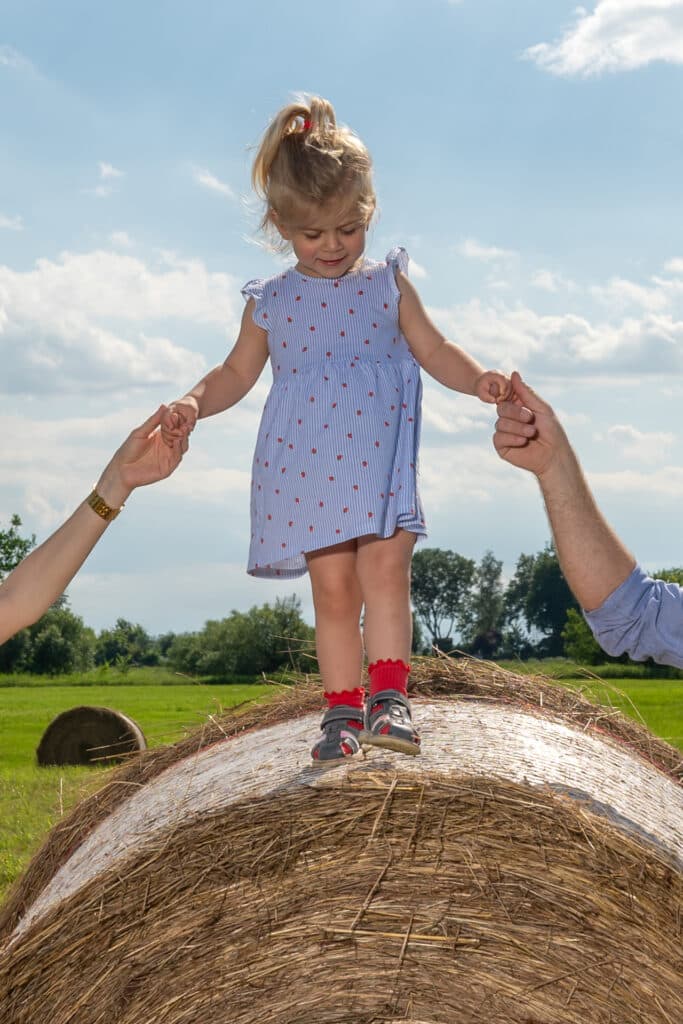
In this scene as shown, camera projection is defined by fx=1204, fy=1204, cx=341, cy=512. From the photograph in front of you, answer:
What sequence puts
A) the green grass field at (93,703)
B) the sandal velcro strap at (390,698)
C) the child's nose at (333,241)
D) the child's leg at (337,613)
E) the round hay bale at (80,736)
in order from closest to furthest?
the sandal velcro strap at (390,698), the child's nose at (333,241), the child's leg at (337,613), the green grass field at (93,703), the round hay bale at (80,736)

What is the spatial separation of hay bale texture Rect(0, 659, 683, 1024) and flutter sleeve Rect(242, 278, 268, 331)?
132 centimetres

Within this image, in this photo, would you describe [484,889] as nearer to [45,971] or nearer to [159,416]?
[45,971]

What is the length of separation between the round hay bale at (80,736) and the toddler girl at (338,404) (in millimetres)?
7268

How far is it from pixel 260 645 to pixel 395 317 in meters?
20.0

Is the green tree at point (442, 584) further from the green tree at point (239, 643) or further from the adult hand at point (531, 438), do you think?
the adult hand at point (531, 438)

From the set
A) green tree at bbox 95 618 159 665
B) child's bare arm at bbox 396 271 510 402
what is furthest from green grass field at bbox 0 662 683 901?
green tree at bbox 95 618 159 665

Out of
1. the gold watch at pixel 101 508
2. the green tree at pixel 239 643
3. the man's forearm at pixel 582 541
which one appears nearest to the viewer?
the man's forearm at pixel 582 541

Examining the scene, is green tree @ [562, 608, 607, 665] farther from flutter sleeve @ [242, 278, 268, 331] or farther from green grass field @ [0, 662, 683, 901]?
flutter sleeve @ [242, 278, 268, 331]

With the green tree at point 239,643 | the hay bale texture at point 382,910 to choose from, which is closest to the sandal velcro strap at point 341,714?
the hay bale texture at point 382,910

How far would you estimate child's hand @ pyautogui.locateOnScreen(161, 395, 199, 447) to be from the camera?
9.94ft

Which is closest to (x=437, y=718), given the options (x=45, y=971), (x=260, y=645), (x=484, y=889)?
(x=484, y=889)

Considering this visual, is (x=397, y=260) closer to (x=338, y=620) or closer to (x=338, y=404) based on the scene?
(x=338, y=404)

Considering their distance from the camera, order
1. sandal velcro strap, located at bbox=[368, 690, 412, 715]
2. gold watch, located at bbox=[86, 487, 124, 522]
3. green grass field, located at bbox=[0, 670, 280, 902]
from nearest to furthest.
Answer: gold watch, located at bbox=[86, 487, 124, 522] < sandal velcro strap, located at bbox=[368, 690, 412, 715] < green grass field, located at bbox=[0, 670, 280, 902]

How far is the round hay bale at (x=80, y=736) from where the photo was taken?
1039 cm
